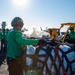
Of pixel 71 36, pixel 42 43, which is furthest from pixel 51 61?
pixel 71 36

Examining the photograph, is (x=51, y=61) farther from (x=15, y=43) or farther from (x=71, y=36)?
(x=71, y=36)

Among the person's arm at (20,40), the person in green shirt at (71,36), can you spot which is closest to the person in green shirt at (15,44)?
the person's arm at (20,40)

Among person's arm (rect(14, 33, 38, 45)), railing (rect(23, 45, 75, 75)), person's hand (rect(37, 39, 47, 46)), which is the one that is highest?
person's arm (rect(14, 33, 38, 45))

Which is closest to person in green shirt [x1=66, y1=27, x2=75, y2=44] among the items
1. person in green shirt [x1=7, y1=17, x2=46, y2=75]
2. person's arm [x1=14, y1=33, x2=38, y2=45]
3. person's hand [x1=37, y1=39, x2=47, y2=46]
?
person's hand [x1=37, y1=39, x2=47, y2=46]

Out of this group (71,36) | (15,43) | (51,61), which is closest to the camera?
(15,43)

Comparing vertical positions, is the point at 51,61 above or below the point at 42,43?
below

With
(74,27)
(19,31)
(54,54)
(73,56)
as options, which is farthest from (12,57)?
(74,27)

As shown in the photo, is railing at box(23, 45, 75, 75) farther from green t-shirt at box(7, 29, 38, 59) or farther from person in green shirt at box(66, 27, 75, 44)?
person in green shirt at box(66, 27, 75, 44)

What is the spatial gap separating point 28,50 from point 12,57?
0.53 meters

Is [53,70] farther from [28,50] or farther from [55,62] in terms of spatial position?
[28,50]

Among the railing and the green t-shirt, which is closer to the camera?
the green t-shirt

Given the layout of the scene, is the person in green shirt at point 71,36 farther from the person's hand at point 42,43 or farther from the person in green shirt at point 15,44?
the person in green shirt at point 15,44

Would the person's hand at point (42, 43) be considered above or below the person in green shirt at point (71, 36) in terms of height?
above

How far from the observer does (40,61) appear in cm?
541
